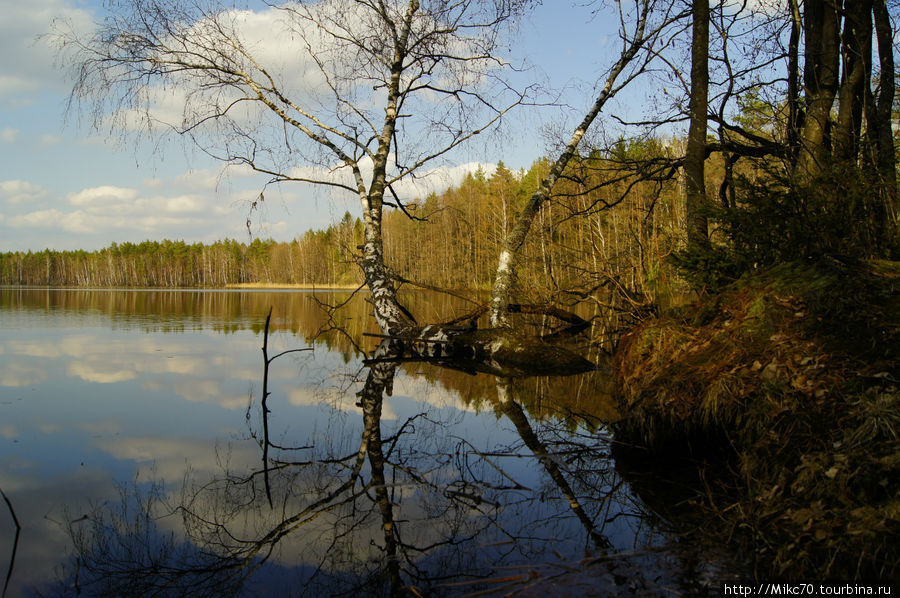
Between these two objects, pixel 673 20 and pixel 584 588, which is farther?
pixel 673 20

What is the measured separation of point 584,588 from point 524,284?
11.8m

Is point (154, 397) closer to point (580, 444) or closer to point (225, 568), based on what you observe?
point (225, 568)

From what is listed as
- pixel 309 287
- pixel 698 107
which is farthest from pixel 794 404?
pixel 309 287

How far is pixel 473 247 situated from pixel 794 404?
49.7 m

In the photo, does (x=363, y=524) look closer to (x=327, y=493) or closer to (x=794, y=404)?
(x=327, y=493)

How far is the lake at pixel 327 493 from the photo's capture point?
9.43 feet

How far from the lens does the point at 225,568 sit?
3.01m

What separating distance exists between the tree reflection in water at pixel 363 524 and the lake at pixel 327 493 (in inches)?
0.6

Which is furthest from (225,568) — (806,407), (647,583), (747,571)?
(806,407)

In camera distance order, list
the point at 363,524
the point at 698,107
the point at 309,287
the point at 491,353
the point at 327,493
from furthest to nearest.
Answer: the point at 309,287 → the point at 491,353 → the point at 698,107 → the point at 327,493 → the point at 363,524

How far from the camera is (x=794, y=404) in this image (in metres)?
3.57

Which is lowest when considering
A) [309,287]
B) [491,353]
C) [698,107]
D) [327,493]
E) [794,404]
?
[327,493]

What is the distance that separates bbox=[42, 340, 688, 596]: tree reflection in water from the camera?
9.38ft

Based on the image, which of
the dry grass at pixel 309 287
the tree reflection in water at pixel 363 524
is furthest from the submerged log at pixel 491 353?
the dry grass at pixel 309 287
